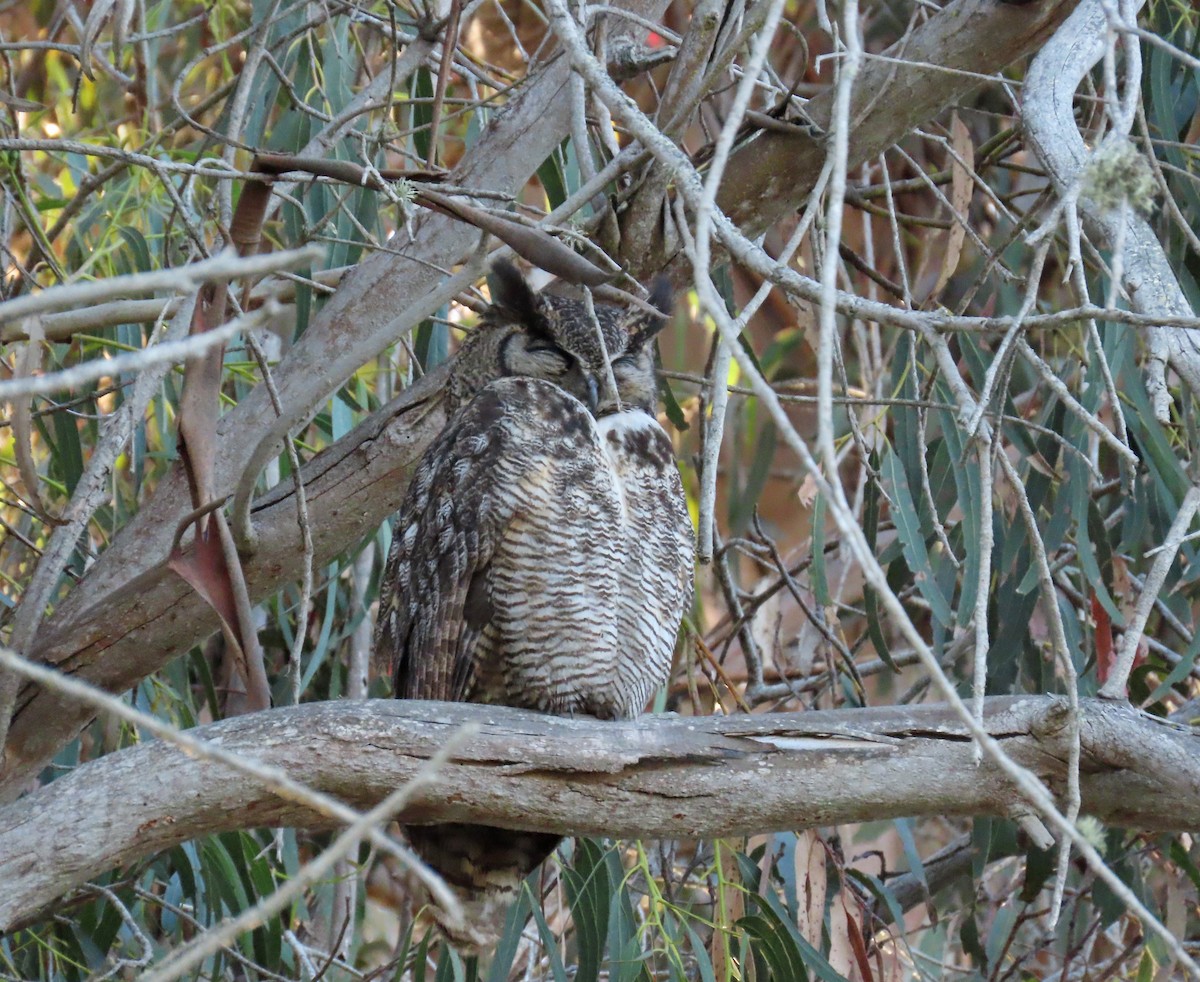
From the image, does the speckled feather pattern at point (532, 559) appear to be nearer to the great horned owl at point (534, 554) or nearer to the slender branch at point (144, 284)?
the great horned owl at point (534, 554)

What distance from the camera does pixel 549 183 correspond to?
8.72 feet

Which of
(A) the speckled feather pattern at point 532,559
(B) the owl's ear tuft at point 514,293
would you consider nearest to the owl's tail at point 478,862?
(A) the speckled feather pattern at point 532,559

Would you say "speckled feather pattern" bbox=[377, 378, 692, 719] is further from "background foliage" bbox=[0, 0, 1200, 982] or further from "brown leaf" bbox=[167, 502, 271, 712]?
"brown leaf" bbox=[167, 502, 271, 712]

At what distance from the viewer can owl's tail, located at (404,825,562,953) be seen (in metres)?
2.20

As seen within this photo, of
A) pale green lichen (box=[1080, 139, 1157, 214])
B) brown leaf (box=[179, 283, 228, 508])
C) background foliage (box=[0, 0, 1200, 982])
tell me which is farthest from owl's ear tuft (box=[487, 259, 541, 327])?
pale green lichen (box=[1080, 139, 1157, 214])

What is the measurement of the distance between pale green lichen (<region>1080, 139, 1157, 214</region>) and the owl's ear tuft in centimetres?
134

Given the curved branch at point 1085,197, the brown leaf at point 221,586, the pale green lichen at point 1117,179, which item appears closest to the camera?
the pale green lichen at point 1117,179

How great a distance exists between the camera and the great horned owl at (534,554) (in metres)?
2.22

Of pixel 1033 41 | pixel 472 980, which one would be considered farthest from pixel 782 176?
pixel 472 980

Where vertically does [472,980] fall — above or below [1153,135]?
below

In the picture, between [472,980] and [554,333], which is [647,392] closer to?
[554,333]

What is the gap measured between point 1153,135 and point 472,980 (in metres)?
2.21

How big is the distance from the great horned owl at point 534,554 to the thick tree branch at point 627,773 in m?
0.58

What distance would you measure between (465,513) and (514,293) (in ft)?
1.36
